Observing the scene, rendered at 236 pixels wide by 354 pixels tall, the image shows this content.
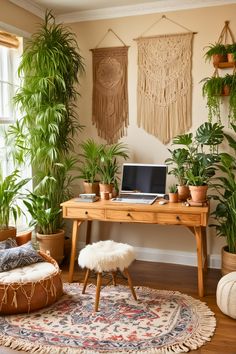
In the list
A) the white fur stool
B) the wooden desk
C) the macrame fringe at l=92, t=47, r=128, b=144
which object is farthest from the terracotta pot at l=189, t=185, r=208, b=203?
the macrame fringe at l=92, t=47, r=128, b=144

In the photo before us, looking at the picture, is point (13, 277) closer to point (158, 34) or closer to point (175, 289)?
point (175, 289)

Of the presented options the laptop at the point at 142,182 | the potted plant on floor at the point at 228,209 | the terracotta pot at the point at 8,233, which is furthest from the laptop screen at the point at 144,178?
the terracotta pot at the point at 8,233

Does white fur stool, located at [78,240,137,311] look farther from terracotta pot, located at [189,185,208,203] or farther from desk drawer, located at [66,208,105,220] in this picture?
terracotta pot, located at [189,185,208,203]

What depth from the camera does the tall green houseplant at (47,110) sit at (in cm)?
343

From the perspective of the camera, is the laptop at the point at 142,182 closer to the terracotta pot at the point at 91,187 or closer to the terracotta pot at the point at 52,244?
the terracotta pot at the point at 91,187

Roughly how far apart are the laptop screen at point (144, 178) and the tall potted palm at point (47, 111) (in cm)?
58

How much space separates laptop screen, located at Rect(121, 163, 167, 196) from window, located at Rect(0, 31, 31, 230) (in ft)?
3.75

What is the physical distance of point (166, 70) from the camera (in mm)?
3625

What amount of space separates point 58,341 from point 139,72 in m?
2.59

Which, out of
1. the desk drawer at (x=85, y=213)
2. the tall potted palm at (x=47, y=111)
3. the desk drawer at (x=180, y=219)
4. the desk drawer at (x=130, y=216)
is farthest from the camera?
the tall potted palm at (x=47, y=111)

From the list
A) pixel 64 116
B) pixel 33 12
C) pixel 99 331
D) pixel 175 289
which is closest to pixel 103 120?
pixel 64 116

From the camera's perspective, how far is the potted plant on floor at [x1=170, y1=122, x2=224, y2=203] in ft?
10.2

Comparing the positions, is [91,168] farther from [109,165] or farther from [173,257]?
[173,257]

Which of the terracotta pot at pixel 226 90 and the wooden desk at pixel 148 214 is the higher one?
the terracotta pot at pixel 226 90
